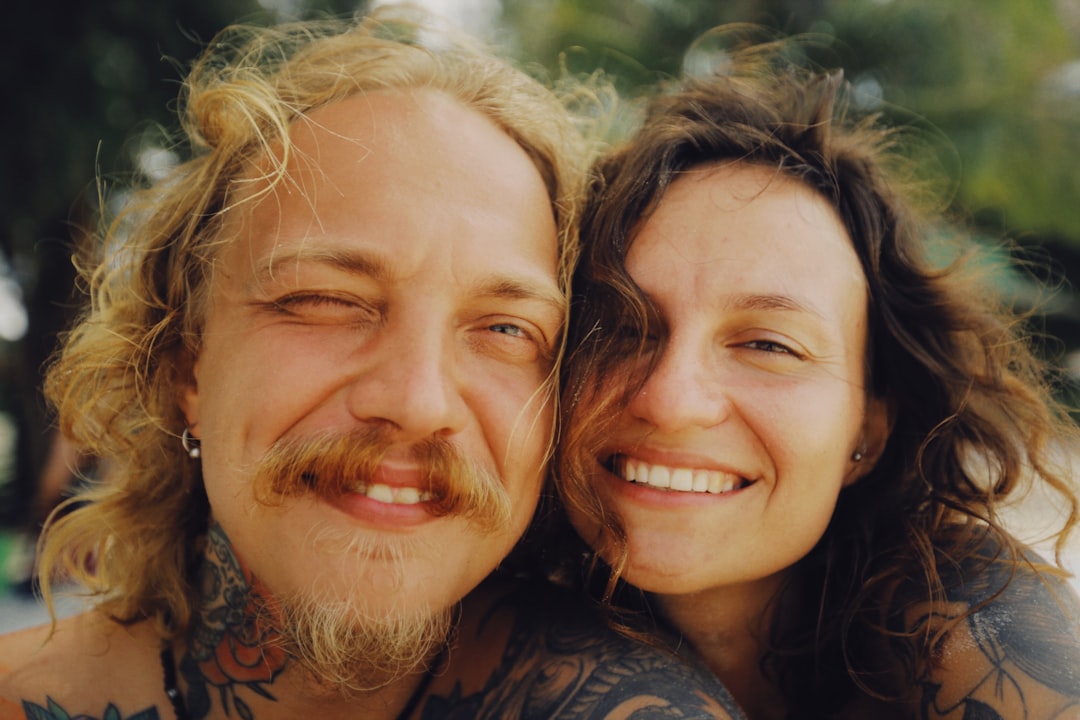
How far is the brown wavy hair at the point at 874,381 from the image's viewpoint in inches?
85.4

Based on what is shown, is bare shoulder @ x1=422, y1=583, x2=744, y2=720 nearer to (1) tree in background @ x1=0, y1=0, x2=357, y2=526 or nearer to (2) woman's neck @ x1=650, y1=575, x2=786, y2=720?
(2) woman's neck @ x1=650, y1=575, x2=786, y2=720

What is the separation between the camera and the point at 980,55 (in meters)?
10.9

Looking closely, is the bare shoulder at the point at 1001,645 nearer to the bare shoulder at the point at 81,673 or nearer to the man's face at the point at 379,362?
the man's face at the point at 379,362

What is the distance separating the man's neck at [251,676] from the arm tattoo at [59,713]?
95mm

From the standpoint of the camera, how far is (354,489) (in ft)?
6.03

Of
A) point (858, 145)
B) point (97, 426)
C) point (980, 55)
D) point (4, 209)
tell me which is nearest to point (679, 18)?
point (980, 55)

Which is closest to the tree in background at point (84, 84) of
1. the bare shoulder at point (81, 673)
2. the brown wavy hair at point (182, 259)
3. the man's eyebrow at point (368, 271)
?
the brown wavy hair at point (182, 259)

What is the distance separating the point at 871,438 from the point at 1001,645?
64cm

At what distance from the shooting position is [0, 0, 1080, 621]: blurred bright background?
633 centimetres

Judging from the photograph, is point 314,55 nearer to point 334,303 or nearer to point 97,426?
point 334,303

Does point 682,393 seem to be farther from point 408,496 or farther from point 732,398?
point 408,496

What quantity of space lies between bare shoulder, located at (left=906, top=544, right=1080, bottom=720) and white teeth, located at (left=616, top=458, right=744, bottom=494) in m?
0.54

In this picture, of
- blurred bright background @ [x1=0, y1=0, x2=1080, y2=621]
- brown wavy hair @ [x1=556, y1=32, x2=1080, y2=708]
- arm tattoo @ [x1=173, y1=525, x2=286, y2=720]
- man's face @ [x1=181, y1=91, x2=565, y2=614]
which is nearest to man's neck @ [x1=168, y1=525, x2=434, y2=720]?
arm tattoo @ [x1=173, y1=525, x2=286, y2=720]

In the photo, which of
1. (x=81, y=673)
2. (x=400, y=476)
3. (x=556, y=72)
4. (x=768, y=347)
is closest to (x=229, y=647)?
(x=81, y=673)
